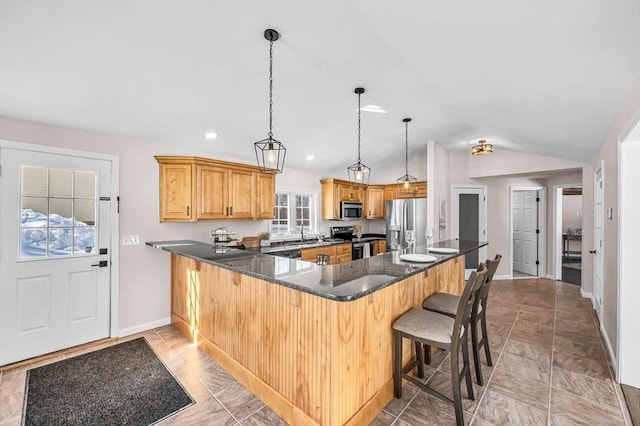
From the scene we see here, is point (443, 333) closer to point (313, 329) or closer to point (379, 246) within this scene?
point (313, 329)

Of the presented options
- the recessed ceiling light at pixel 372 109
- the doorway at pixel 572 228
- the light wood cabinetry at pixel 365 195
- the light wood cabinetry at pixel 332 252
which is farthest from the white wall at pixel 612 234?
the doorway at pixel 572 228

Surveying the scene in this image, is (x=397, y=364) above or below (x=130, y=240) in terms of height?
below

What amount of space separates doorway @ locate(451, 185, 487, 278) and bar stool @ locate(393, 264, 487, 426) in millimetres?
4330

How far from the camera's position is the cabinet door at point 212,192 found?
141 inches

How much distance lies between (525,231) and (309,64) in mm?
6294

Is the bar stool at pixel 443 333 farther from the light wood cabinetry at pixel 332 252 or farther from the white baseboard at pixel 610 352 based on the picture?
the light wood cabinetry at pixel 332 252

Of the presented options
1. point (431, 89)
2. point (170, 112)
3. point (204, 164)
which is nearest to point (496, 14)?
point (431, 89)

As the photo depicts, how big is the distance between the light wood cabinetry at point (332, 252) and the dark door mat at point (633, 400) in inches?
125

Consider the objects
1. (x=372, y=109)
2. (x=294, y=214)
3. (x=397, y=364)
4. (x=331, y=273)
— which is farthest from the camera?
(x=294, y=214)

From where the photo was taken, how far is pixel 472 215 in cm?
601

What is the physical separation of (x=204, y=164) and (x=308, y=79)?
5.65 feet

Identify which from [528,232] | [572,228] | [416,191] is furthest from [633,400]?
[572,228]

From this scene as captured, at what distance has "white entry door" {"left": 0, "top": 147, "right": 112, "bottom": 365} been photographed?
2.69 metres

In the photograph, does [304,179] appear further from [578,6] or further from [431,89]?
[578,6]
